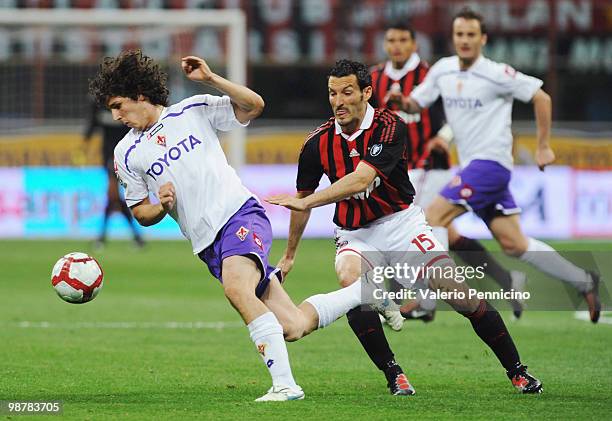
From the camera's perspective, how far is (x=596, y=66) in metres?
24.8

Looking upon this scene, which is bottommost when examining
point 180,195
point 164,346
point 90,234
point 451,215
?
point 90,234

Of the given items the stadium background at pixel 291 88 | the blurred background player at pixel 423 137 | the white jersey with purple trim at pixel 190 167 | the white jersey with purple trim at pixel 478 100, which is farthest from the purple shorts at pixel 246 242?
the stadium background at pixel 291 88

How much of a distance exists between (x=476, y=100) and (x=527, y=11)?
1467cm

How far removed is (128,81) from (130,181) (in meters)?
0.54

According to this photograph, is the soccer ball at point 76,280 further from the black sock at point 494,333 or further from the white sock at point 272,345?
the black sock at point 494,333

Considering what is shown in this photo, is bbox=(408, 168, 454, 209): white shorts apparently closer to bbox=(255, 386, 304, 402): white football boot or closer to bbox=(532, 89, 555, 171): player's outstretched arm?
bbox=(532, 89, 555, 171): player's outstretched arm

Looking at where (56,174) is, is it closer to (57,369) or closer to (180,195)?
(57,369)

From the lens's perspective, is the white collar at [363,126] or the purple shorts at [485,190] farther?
the purple shorts at [485,190]

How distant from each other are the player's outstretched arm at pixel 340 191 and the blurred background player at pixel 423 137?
380 centimetres

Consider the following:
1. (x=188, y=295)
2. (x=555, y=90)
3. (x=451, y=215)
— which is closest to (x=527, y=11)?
(x=555, y=90)

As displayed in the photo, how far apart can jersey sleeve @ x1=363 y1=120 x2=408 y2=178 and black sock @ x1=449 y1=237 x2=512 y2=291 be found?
147 inches

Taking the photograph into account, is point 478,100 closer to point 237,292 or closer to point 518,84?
point 518,84

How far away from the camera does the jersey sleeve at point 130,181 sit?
6.97 meters

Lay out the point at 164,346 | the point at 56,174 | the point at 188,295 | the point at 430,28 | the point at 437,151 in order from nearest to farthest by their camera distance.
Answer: the point at 164,346
the point at 437,151
the point at 188,295
the point at 56,174
the point at 430,28
